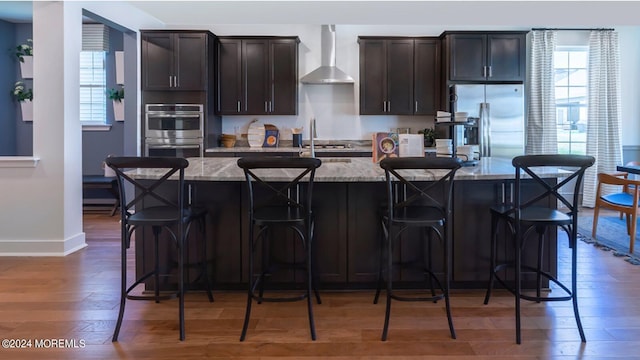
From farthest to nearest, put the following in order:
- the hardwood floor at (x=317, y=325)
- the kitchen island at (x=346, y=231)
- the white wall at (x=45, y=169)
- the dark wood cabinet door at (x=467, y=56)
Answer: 1. the dark wood cabinet door at (x=467, y=56)
2. the white wall at (x=45, y=169)
3. the kitchen island at (x=346, y=231)
4. the hardwood floor at (x=317, y=325)

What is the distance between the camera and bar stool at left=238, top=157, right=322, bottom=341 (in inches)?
87.0

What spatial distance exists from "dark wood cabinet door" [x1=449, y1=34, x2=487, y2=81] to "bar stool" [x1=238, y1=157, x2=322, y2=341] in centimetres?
360

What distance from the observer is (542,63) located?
6.10m

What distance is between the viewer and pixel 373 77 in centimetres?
577

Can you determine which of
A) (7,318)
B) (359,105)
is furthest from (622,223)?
(7,318)

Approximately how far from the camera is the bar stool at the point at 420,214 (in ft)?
7.21

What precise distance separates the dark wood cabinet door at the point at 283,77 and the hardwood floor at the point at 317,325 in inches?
127

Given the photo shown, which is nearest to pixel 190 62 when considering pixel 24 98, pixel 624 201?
pixel 24 98

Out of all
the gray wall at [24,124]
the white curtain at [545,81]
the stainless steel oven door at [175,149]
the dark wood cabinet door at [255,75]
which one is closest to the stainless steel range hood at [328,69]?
the dark wood cabinet door at [255,75]

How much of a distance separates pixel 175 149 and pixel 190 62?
3.61ft

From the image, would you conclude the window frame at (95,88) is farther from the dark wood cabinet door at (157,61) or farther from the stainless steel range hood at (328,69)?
the stainless steel range hood at (328,69)

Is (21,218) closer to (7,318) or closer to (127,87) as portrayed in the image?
(7,318)

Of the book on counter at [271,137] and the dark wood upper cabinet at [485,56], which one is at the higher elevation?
the dark wood upper cabinet at [485,56]

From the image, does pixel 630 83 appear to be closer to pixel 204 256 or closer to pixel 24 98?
pixel 204 256
